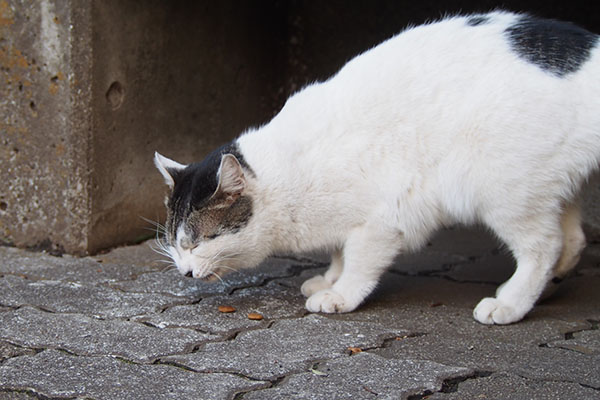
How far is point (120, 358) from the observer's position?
8.86 feet

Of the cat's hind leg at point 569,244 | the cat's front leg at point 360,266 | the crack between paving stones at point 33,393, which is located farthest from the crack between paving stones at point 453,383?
the crack between paving stones at point 33,393

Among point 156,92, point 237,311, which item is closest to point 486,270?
point 237,311

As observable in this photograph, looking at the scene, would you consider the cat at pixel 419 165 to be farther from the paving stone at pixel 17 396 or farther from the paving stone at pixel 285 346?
the paving stone at pixel 17 396

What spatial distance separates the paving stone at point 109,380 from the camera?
238 centimetres

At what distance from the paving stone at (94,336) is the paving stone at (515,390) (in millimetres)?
1035


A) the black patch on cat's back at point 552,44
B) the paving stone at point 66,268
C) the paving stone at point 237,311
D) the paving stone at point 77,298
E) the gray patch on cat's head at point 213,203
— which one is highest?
the black patch on cat's back at point 552,44

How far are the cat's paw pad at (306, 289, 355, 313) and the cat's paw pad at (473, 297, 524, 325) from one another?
56cm

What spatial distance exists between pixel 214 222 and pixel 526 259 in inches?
53.0

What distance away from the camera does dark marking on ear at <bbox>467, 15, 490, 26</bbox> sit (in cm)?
331

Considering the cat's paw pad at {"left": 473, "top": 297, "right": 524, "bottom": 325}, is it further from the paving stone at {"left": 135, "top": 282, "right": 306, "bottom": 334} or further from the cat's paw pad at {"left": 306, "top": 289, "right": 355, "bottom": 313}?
the paving stone at {"left": 135, "top": 282, "right": 306, "bottom": 334}

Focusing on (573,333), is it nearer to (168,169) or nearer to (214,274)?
(214,274)

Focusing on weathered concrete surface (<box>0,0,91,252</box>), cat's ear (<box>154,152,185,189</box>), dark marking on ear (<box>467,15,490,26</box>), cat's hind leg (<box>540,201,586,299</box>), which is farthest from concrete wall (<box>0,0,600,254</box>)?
dark marking on ear (<box>467,15,490,26</box>)

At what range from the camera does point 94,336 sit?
294 centimetres

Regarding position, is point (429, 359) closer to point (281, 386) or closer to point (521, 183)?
point (281, 386)
